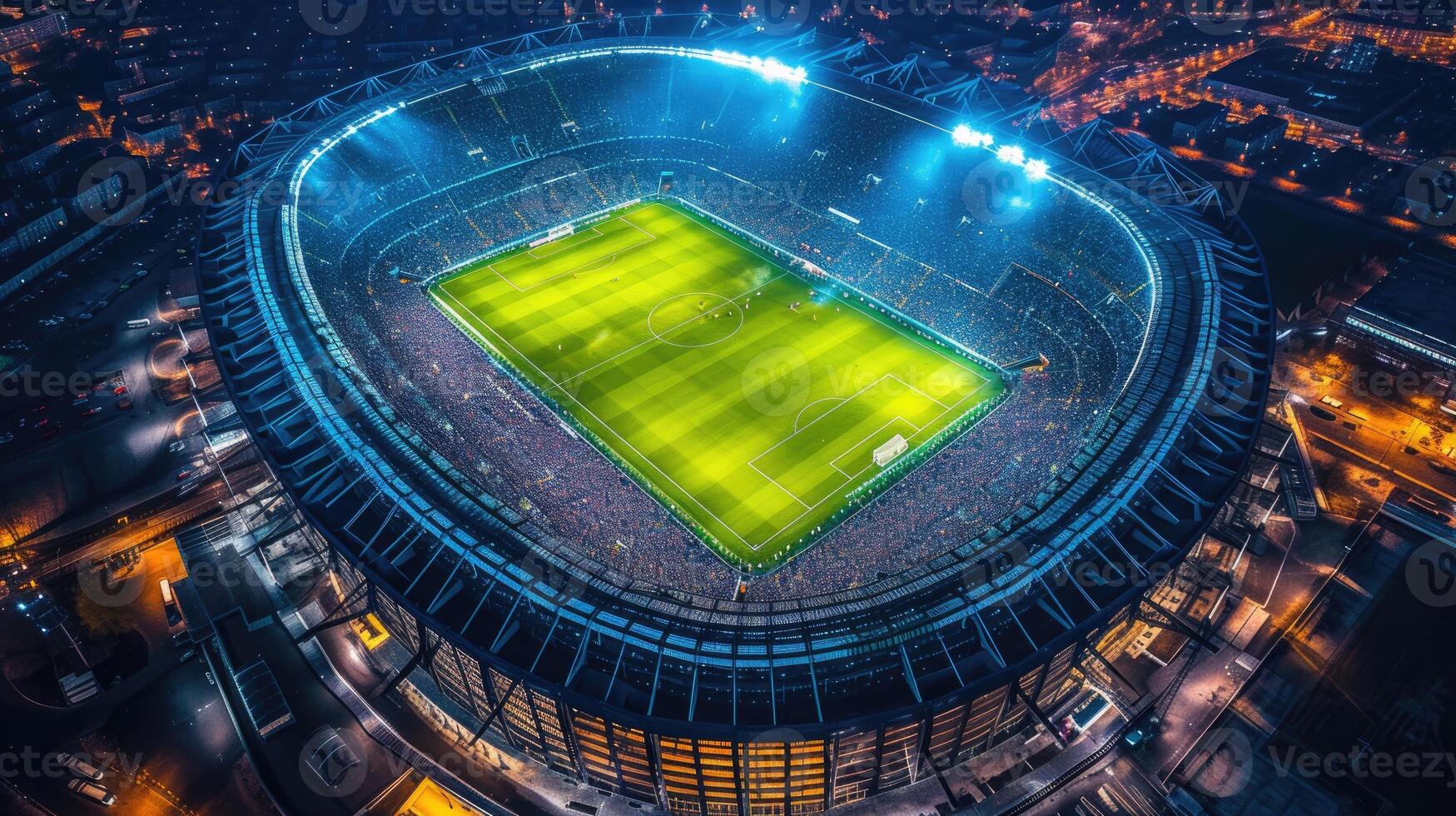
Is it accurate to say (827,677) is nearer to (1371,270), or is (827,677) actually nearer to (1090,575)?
(1090,575)

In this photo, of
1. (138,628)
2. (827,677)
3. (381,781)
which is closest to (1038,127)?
(827,677)

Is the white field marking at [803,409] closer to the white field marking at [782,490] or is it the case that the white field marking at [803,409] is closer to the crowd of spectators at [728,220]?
the white field marking at [782,490]

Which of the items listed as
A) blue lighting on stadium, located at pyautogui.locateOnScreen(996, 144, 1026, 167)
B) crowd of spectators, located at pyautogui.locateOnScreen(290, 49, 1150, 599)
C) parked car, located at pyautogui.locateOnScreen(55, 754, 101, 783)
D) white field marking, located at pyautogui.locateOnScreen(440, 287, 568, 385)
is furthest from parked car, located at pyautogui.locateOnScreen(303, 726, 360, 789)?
blue lighting on stadium, located at pyautogui.locateOnScreen(996, 144, 1026, 167)

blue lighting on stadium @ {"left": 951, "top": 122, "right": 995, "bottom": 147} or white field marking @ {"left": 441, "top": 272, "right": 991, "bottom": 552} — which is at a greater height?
blue lighting on stadium @ {"left": 951, "top": 122, "right": 995, "bottom": 147}
